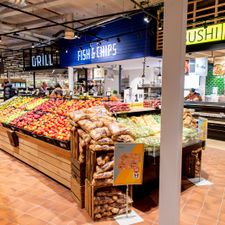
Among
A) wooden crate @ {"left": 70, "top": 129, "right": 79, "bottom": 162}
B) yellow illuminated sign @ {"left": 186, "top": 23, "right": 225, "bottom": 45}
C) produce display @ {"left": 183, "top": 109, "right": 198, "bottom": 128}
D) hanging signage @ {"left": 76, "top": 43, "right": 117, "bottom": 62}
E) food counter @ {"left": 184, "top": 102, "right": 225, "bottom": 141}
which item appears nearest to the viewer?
wooden crate @ {"left": 70, "top": 129, "right": 79, "bottom": 162}

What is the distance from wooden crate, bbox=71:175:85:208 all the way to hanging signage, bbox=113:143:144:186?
0.74 metres

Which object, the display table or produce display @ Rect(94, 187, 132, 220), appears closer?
produce display @ Rect(94, 187, 132, 220)

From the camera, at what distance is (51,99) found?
647 cm

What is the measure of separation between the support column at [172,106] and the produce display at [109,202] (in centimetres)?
92

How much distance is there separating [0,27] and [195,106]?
8985 millimetres

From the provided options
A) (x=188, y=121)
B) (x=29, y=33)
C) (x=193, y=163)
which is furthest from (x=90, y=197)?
(x=29, y=33)

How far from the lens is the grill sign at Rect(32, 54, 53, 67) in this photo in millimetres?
12555

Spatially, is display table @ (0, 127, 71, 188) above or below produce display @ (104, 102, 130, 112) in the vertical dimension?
below

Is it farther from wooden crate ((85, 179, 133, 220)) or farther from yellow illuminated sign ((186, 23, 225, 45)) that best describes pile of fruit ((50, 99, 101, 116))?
yellow illuminated sign ((186, 23, 225, 45))

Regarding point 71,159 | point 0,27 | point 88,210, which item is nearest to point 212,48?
point 71,159

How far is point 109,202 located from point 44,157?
78.1 inches

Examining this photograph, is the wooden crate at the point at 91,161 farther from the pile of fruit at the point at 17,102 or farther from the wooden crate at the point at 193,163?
the pile of fruit at the point at 17,102

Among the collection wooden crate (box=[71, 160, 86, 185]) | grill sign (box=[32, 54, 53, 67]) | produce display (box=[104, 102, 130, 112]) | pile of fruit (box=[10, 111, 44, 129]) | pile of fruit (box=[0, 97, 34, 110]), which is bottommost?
wooden crate (box=[71, 160, 86, 185])

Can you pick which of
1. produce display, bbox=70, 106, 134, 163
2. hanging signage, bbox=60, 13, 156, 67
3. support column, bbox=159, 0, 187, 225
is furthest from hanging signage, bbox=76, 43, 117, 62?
support column, bbox=159, 0, 187, 225
